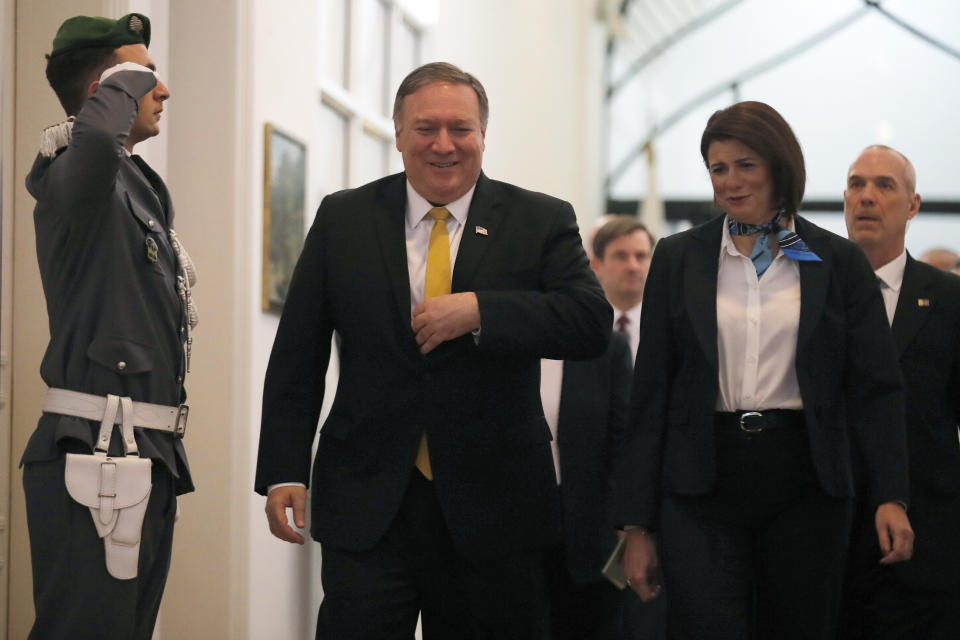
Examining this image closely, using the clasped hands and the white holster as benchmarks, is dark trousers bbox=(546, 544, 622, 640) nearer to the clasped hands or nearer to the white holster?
the clasped hands

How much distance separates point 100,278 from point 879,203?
2344 millimetres

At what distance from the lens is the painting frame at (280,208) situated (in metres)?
4.78

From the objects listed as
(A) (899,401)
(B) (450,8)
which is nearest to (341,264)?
(A) (899,401)

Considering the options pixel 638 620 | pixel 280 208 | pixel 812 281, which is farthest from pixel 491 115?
pixel 812 281

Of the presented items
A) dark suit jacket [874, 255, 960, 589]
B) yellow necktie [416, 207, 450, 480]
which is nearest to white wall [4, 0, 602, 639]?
yellow necktie [416, 207, 450, 480]

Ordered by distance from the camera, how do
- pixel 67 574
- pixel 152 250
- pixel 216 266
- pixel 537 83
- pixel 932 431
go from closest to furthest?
pixel 67 574
pixel 152 250
pixel 932 431
pixel 216 266
pixel 537 83

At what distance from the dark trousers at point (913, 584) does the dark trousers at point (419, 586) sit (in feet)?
4.09

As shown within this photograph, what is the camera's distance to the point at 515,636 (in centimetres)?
274

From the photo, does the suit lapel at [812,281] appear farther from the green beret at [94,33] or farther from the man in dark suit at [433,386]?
the green beret at [94,33]

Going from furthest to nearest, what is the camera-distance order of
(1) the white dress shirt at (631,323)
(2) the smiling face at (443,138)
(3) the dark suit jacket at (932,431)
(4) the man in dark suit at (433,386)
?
(1) the white dress shirt at (631,323) → (3) the dark suit jacket at (932,431) → (2) the smiling face at (443,138) → (4) the man in dark suit at (433,386)

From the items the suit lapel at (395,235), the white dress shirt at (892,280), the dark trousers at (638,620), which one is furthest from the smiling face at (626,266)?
the suit lapel at (395,235)

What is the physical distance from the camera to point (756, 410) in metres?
2.80

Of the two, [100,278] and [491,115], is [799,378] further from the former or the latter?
[491,115]

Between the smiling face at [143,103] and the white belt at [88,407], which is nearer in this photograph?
the white belt at [88,407]
